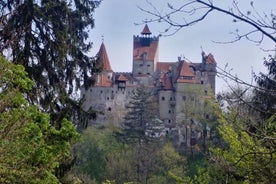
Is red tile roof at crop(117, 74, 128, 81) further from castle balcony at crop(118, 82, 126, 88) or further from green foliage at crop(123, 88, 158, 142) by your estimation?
green foliage at crop(123, 88, 158, 142)

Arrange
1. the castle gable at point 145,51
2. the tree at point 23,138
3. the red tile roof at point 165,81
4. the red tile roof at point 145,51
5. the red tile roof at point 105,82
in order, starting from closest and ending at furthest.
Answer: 1. the tree at point 23,138
2. the red tile roof at point 165,81
3. the red tile roof at point 105,82
4. the castle gable at point 145,51
5. the red tile roof at point 145,51

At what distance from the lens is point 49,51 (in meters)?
12.9

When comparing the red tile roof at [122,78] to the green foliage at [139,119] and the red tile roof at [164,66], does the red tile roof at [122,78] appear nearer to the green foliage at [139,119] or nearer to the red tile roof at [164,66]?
the red tile roof at [164,66]

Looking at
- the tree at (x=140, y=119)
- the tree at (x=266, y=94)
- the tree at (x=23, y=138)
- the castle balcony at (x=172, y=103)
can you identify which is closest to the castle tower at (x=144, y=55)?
the castle balcony at (x=172, y=103)

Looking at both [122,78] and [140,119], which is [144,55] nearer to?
[122,78]

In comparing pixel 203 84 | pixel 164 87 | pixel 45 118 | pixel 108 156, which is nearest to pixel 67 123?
pixel 45 118

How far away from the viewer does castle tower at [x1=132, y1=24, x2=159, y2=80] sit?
2857 inches

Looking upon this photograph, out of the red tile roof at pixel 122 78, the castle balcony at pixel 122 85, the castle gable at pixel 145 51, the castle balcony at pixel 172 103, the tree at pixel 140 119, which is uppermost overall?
the castle gable at pixel 145 51

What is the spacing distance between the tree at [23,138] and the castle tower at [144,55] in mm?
61930

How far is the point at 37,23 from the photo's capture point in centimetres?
1297

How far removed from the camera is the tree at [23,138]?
6854mm

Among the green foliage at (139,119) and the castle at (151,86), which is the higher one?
the castle at (151,86)

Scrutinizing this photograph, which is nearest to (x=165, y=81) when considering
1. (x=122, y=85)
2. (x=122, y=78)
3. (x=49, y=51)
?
(x=122, y=85)

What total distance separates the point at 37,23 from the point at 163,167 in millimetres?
30386
